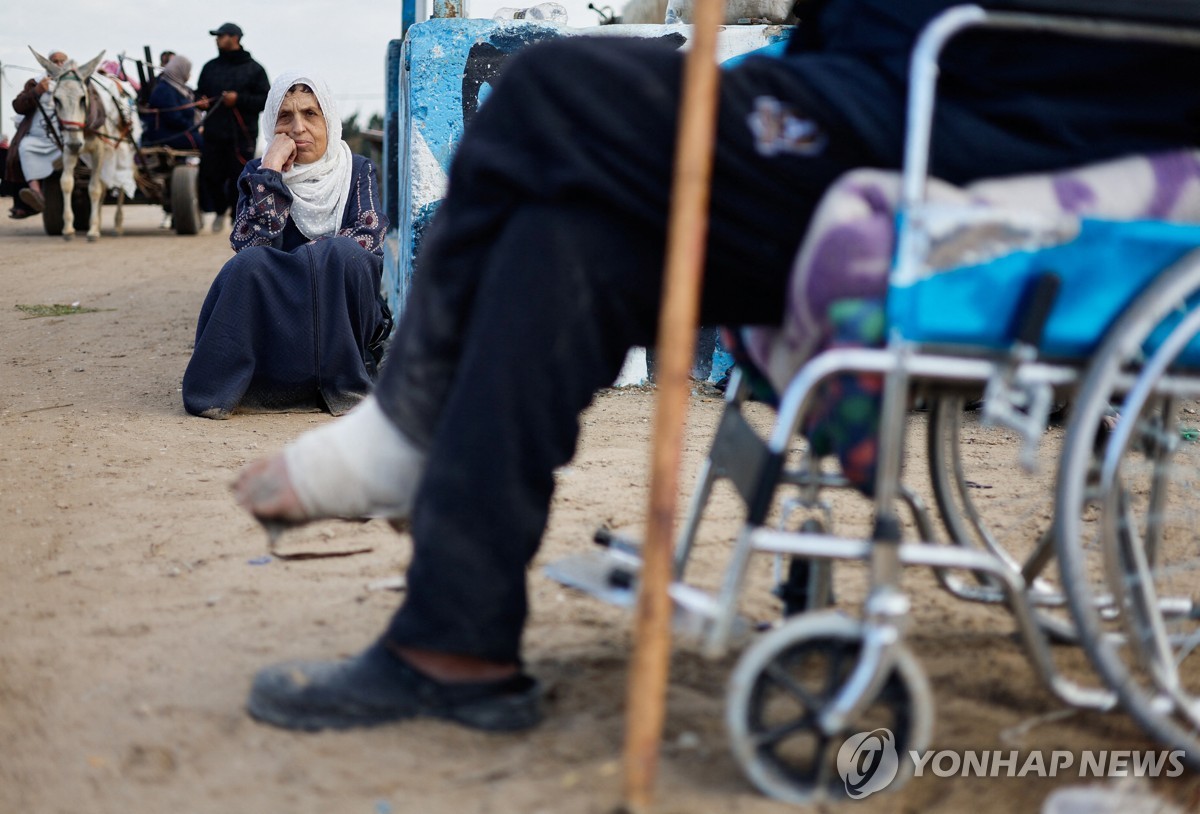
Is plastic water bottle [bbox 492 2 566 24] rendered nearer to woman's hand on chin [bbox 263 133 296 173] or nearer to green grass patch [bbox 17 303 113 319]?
woman's hand on chin [bbox 263 133 296 173]

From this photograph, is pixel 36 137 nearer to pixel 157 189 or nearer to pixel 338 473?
pixel 157 189

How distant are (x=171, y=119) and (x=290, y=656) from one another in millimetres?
13235

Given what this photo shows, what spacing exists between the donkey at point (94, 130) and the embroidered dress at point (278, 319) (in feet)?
27.8

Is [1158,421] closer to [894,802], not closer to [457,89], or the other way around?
Result: [894,802]

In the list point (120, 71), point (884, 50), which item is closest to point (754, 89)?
point (884, 50)

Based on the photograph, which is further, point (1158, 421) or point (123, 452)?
point (123, 452)

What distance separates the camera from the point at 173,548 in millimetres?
2953

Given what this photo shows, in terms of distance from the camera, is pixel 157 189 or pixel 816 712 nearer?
pixel 816 712

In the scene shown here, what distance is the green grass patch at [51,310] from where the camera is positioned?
25.4 ft

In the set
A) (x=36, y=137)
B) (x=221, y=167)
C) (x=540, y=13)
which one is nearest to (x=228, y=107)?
(x=221, y=167)

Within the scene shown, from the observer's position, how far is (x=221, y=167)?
13055mm

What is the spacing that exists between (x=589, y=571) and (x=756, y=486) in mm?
402

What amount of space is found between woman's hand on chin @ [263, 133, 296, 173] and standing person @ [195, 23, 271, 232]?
26.6 ft

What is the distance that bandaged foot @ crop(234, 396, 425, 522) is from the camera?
173cm
